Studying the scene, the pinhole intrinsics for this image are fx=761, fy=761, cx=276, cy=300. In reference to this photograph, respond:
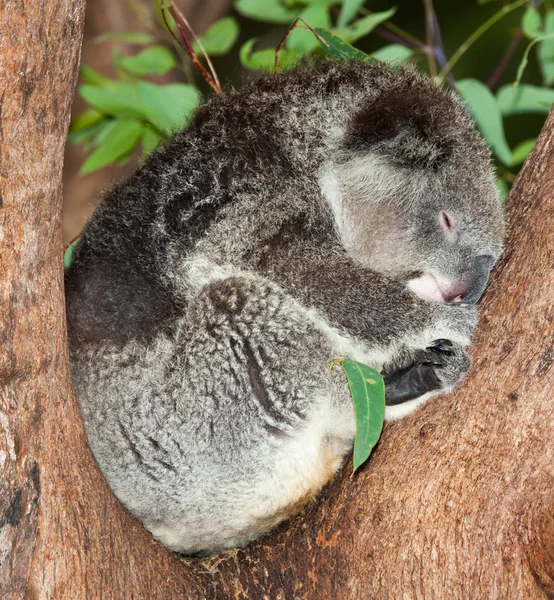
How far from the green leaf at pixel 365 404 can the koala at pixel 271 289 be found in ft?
0.77

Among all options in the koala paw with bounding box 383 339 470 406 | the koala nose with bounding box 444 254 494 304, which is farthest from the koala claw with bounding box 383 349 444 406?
the koala nose with bounding box 444 254 494 304

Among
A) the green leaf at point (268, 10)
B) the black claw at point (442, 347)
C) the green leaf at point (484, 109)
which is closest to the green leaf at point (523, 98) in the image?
the green leaf at point (484, 109)

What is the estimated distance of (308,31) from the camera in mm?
3750

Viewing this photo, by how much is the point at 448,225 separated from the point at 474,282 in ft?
0.82

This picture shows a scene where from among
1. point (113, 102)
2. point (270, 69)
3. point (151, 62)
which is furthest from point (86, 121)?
point (270, 69)

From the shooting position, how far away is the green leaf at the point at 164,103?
3.41m

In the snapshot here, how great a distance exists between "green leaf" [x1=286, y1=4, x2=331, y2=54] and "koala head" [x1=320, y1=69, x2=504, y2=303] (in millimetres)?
1064

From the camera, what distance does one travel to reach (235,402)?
A: 8.27 feet

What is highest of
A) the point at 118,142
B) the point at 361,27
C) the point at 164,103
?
the point at 361,27

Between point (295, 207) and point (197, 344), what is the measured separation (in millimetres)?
582

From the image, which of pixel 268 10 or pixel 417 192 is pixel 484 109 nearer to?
pixel 417 192

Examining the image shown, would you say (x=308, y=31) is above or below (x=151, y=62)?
above

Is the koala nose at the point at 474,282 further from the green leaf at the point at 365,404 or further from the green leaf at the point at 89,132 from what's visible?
the green leaf at the point at 89,132

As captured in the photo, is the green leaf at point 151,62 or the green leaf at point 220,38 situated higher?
the green leaf at point 220,38
